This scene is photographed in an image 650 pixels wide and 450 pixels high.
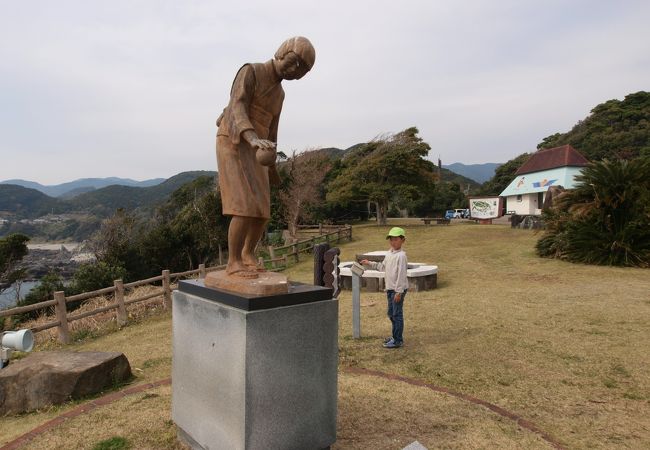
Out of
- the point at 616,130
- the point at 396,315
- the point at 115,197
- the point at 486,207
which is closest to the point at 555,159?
the point at 486,207

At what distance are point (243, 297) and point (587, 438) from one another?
303cm

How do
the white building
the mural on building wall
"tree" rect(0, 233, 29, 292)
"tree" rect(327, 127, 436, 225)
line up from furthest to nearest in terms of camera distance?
the mural on building wall, the white building, "tree" rect(327, 127, 436, 225), "tree" rect(0, 233, 29, 292)

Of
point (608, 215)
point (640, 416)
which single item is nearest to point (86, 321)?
point (640, 416)

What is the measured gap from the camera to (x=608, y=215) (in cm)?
1193

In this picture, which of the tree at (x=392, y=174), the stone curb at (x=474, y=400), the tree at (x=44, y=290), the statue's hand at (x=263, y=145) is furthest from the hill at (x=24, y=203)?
the statue's hand at (x=263, y=145)

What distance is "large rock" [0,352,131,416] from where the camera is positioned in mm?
4246

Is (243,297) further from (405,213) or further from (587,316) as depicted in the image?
(405,213)

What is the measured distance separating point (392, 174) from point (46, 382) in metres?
23.3

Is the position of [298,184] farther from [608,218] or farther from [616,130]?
[616,130]

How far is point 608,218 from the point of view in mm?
11906

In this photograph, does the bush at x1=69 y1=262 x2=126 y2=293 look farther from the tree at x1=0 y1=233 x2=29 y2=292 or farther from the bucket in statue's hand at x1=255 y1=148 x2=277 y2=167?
the bucket in statue's hand at x1=255 y1=148 x2=277 y2=167

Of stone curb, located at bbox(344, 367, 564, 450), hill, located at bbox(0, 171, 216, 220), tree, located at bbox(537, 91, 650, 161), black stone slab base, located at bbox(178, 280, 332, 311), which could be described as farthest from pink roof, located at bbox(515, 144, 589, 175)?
hill, located at bbox(0, 171, 216, 220)

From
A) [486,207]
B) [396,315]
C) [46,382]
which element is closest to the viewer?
[46,382]

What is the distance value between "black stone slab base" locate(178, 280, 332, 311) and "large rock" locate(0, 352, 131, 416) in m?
2.29
